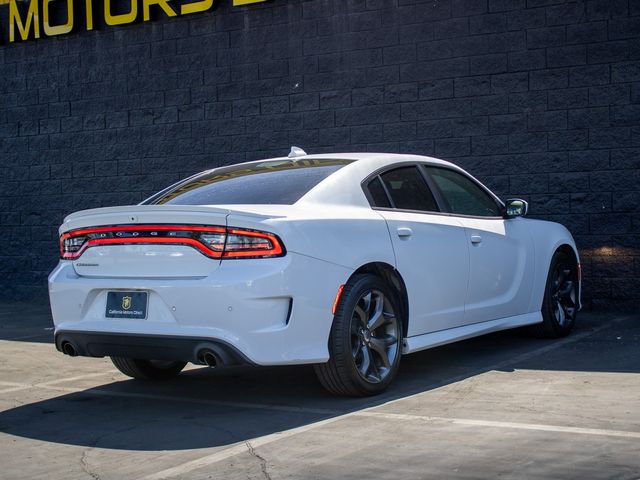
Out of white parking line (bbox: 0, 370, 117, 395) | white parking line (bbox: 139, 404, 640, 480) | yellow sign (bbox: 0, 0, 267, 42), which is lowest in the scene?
white parking line (bbox: 0, 370, 117, 395)

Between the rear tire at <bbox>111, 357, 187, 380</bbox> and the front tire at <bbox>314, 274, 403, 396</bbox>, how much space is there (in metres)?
1.59

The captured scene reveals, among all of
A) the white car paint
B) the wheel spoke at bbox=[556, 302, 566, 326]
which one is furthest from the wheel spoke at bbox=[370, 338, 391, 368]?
the wheel spoke at bbox=[556, 302, 566, 326]

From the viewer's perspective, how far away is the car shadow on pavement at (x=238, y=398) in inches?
209

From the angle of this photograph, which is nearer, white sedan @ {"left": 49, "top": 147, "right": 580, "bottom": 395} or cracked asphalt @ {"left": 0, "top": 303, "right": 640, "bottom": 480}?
cracked asphalt @ {"left": 0, "top": 303, "right": 640, "bottom": 480}

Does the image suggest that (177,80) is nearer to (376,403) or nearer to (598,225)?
(598,225)

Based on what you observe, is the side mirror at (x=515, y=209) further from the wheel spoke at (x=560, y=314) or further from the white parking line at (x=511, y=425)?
the white parking line at (x=511, y=425)

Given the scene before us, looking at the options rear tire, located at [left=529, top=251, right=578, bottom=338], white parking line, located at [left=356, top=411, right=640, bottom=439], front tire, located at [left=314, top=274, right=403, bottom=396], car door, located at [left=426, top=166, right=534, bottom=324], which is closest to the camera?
white parking line, located at [left=356, top=411, right=640, bottom=439]

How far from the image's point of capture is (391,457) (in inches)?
180

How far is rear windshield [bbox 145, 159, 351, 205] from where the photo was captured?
614cm

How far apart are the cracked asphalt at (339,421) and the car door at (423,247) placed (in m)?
0.47

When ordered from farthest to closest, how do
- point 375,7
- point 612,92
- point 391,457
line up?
point 375,7, point 612,92, point 391,457

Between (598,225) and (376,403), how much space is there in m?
5.10

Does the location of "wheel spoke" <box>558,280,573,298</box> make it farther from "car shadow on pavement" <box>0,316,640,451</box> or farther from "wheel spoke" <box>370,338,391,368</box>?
"wheel spoke" <box>370,338,391,368</box>

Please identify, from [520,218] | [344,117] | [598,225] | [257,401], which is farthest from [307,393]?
[344,117]
